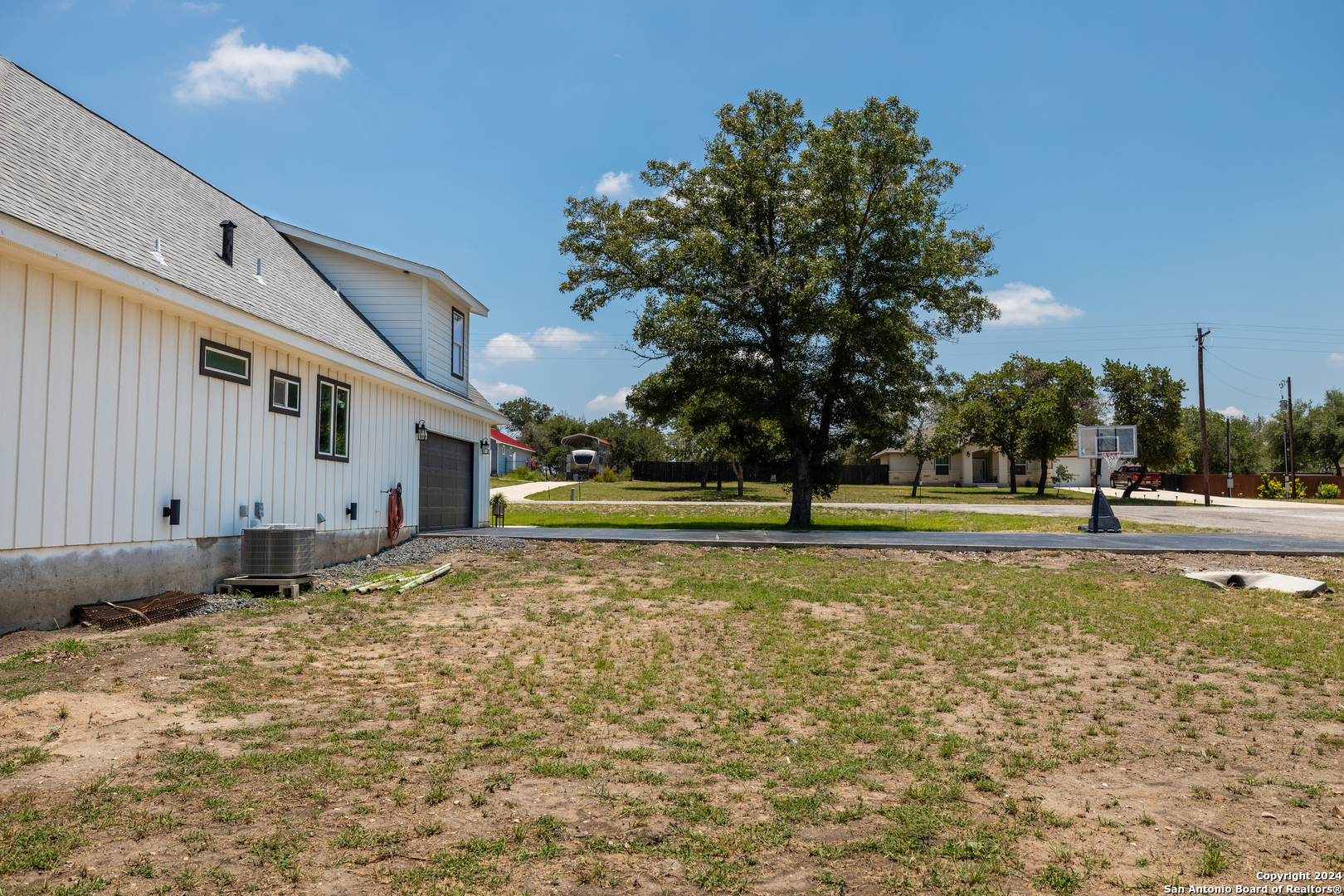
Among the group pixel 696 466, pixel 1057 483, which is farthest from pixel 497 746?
pixel 1057 483

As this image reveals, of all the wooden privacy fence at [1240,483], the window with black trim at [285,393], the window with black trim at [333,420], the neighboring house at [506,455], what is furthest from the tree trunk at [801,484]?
the neighboring house at [506,455]

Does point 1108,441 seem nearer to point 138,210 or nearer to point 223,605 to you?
point 223,605

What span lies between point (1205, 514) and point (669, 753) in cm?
3015

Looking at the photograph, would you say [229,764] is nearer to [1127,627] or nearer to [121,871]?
[121,871]

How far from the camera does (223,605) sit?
8.91 metres

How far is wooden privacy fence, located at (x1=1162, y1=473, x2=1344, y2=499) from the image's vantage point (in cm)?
4306

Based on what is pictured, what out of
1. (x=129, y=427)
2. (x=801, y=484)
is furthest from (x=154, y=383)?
(x=801, y=484)

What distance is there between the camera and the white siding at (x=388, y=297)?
1572 centimetres

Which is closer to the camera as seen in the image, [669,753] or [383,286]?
[669,753]

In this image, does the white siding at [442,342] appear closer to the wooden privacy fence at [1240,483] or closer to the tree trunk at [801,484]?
the tree trunk at [801,484]

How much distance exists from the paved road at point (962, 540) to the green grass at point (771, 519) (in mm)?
2357

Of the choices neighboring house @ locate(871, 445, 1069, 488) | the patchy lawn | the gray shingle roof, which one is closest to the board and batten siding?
the gray shingle roof

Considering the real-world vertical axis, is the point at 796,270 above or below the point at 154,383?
above

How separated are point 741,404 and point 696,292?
10.5 feet
